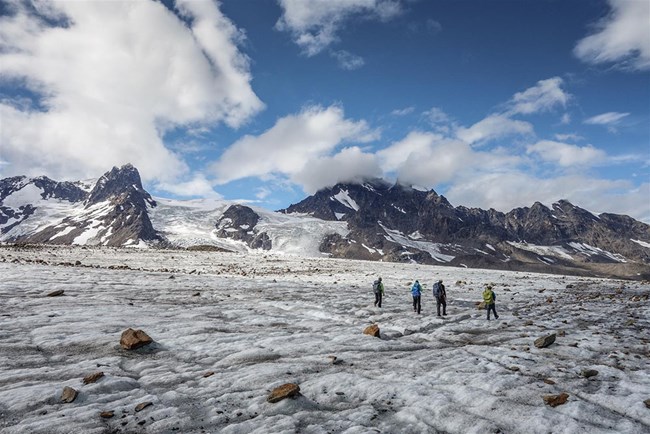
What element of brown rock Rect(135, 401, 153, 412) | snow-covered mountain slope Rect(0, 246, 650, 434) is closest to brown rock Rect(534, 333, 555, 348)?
snow-covered mountain slope Rect(0, 246, 650, 434)

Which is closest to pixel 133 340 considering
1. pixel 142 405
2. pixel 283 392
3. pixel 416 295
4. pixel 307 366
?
pixel 142 405

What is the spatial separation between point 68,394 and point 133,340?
414 cm

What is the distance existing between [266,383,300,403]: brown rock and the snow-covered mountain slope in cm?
27

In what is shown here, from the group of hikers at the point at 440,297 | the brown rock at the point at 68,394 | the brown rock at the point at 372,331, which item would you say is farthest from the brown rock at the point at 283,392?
the group of hikers at the point at 440,297

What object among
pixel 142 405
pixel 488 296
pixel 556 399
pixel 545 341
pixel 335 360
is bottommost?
pixel 142 405

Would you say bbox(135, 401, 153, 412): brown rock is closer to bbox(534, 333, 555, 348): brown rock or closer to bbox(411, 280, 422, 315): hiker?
bbox(534, 333, 555, 348): brown rock

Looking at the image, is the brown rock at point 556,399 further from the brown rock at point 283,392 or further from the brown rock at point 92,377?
the brown rock at point 92,377

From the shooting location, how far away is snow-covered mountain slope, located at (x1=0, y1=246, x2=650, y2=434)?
32.6ft

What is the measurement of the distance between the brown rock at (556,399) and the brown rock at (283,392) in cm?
696

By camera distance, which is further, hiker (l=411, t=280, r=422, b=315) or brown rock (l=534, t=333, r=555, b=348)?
hiker (l=411, t=280, r=422, b=315)

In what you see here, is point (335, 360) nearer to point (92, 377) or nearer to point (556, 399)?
point (556, 399)

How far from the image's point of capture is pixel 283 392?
35.7ft

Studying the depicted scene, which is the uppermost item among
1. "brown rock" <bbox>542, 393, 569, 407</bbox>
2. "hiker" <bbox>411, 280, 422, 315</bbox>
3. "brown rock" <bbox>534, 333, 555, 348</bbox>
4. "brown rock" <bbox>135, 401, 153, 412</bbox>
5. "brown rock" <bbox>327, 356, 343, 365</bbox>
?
"hiker" <bbox>411, 280, 422, 315</bbox>

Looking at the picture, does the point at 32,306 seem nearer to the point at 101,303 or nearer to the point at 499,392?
the point at 101,303
